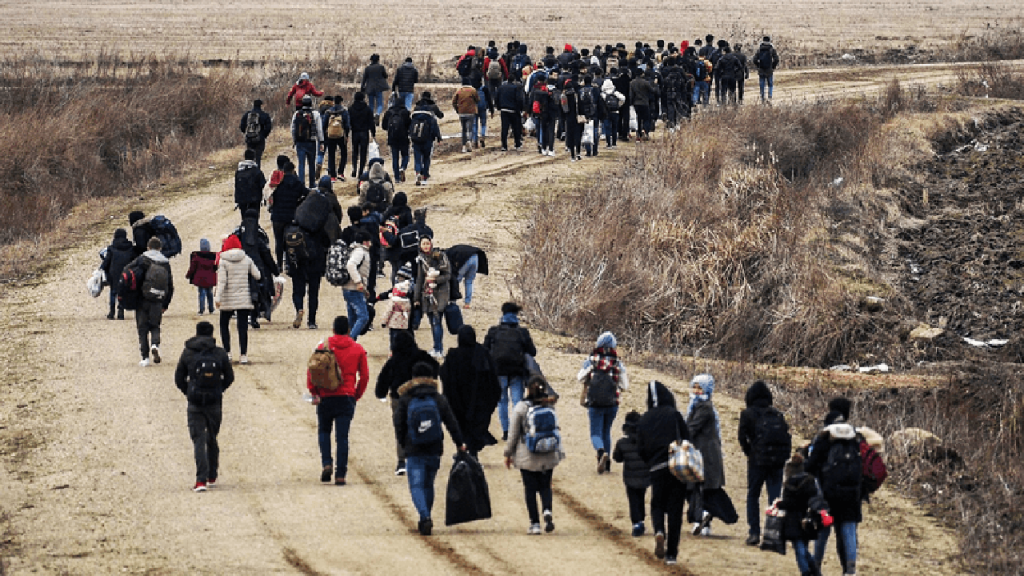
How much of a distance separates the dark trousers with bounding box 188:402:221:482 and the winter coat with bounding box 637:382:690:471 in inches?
169

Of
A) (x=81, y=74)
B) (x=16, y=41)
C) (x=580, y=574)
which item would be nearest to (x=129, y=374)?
(x=580, y=574)

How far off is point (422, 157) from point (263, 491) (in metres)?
15.4

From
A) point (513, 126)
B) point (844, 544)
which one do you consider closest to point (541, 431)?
point (844, 544)

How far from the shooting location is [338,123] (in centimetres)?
2639

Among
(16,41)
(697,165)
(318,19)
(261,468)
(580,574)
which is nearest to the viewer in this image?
(580,574)

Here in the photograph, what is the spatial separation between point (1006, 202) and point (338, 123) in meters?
17.7

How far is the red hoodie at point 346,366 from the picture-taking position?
13.5m

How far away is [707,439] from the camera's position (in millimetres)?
12797

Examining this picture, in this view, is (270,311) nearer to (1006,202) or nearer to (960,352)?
(960,352)

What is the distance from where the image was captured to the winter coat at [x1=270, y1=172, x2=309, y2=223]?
20.3 m

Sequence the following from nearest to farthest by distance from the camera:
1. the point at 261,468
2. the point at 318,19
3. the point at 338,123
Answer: the point at 261,468 < the point at 338,123 < the point at 318,19

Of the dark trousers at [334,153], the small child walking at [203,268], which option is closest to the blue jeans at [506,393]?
the small child walking at [203,268]

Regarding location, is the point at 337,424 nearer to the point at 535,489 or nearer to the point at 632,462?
the point at 535,489

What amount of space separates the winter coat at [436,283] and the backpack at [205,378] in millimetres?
4048
